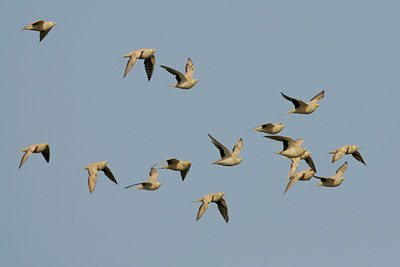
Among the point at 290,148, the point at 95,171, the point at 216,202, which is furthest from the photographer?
the point at 216,202

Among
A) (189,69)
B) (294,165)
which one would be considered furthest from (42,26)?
(294,165)

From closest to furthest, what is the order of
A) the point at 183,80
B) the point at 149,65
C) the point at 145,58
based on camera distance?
1. the point at 183,80
2. the point at 145,58
3. the point at 149,65

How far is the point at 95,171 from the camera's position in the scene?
6481 cm

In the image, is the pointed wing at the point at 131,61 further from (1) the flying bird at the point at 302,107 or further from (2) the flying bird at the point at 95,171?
(1) the flying bird at the point at 302,107

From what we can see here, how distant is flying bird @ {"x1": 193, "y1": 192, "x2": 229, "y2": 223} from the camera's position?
63.7 m

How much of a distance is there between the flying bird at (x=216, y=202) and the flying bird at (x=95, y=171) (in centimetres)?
579

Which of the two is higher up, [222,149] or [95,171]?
[222,149]

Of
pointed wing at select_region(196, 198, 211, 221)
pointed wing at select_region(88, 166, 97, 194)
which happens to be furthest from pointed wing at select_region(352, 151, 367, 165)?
pointed wing at select_region(88, 166, 97, 194)

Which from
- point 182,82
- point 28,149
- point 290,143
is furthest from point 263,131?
point 28,149

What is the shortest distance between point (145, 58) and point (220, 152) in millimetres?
7991

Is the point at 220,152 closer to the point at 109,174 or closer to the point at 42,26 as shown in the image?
the point at 109,174

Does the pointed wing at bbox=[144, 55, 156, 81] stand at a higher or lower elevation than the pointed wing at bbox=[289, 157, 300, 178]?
higher

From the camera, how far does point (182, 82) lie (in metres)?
69.4

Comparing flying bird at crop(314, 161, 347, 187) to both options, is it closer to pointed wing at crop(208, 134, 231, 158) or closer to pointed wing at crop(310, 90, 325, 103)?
pointed wing at crop(310, 90, 325, 103)
